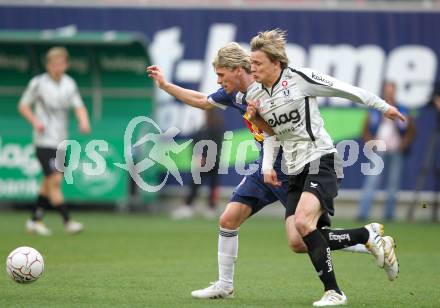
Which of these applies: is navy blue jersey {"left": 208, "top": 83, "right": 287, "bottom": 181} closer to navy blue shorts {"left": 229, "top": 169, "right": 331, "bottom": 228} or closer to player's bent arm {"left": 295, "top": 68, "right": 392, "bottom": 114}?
navy blue shorts {"left": 229, "top": 169, "right": 331, "bottom": 228}

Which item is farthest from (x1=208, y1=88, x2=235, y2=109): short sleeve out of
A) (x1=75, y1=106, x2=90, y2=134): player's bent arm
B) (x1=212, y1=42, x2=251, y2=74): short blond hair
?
(x1=75, y1=106, x2=90, y2=134): player's bent arm

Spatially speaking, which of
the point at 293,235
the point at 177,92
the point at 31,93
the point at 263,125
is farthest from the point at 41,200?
the point at 293,235

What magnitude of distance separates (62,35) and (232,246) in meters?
12.7

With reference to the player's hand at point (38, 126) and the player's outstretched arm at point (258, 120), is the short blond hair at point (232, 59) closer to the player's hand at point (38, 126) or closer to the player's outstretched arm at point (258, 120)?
the player's outstretched arm at point (258, 120)

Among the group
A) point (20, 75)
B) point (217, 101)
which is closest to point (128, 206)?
point (20, 75)

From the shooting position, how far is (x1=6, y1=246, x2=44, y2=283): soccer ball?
28.4 ft

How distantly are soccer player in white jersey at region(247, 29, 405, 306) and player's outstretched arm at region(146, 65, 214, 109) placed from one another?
80cm

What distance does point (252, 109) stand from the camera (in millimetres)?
8164

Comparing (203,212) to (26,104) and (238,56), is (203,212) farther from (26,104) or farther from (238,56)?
(238,56)

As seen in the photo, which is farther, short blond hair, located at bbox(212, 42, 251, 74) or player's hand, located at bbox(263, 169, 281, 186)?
short blond hair, located at bbox(212, 42, 251, 74)

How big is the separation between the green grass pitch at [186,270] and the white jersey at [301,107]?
1289 millimetres

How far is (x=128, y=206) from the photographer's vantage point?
21.4 metres

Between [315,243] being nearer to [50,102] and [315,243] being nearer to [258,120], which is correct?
[258,120]

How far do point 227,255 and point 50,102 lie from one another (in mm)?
7298
